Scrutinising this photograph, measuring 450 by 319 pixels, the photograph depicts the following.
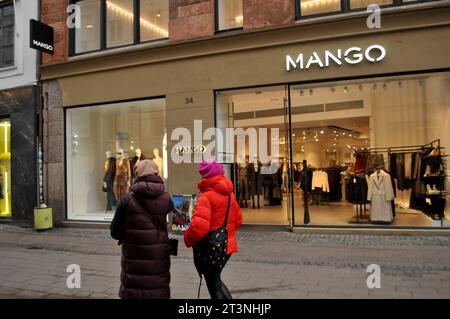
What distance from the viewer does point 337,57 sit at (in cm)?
1007

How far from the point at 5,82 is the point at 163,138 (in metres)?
5.91

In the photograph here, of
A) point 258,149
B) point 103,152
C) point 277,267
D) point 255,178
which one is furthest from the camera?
point 255,178

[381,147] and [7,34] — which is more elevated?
[7,34]

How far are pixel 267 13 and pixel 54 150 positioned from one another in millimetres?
7443

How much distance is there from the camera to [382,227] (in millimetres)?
10102

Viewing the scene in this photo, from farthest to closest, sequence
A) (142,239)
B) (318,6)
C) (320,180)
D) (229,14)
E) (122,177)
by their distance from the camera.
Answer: (320,180) → (122,177) → (229,14) → (318,6) → (142,239)

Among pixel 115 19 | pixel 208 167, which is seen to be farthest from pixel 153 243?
pixel 115 19

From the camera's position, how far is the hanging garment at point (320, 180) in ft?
48.0

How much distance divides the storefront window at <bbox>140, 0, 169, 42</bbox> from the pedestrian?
8.73 meters

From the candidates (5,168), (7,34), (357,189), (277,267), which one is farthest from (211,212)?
(7,34)

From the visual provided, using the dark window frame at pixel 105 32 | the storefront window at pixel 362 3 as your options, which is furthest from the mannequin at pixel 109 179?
the storefront window at pixel 362 3

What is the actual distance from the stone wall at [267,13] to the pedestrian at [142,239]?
303 inches

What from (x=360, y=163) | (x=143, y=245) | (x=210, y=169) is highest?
(x=360, y=163)

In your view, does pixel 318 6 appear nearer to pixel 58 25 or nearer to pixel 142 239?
pixel 58 25
